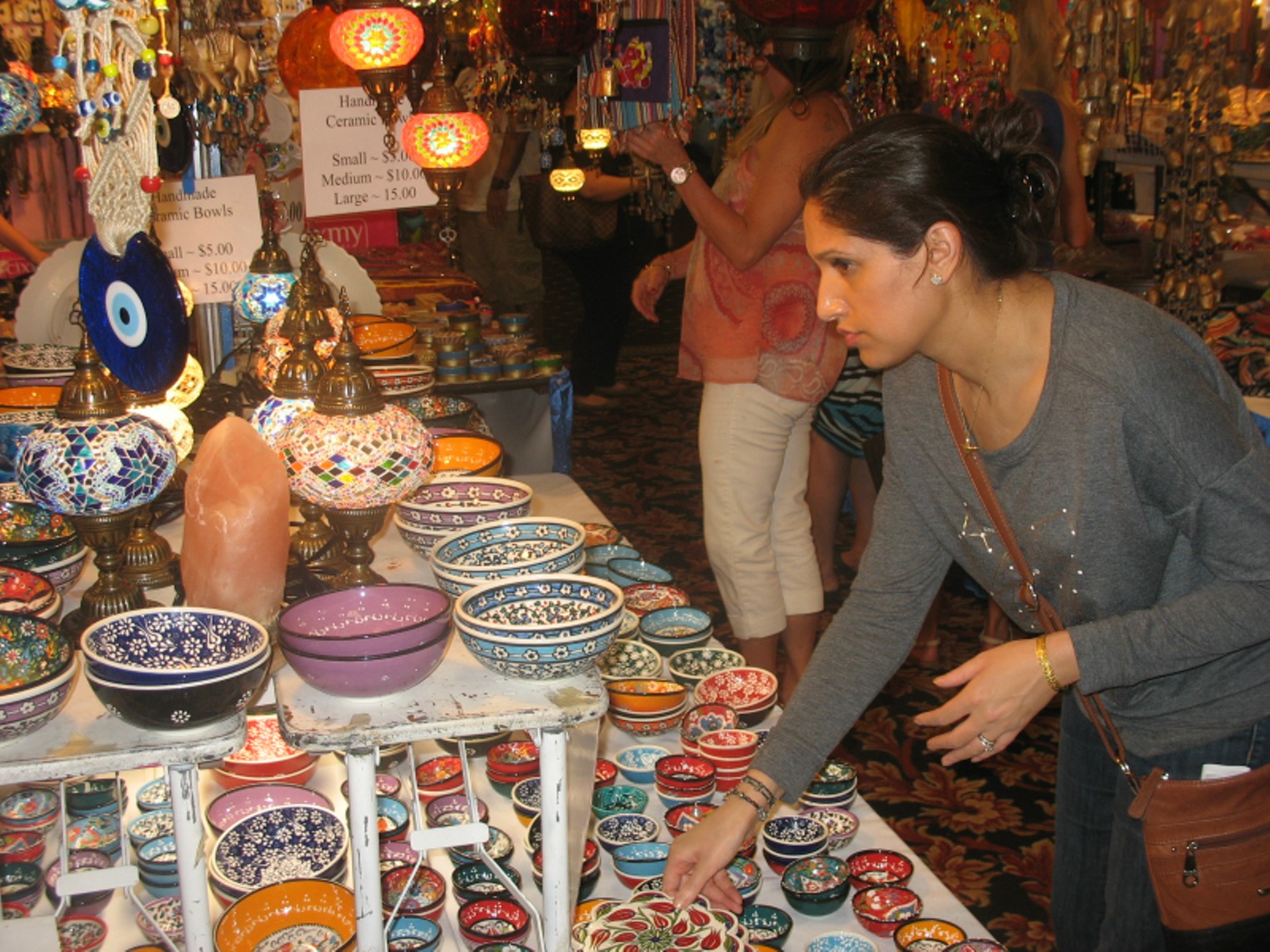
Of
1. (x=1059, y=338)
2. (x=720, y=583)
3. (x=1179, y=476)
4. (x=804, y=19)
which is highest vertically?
(x=804, y=19)

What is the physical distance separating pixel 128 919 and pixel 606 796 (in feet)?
2.18

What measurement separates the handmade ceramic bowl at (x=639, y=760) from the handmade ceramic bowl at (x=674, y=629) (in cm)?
27

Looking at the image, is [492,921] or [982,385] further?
[492,921]

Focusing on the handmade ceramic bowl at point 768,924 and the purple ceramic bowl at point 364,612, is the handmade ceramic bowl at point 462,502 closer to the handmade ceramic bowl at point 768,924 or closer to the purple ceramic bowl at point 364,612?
the purple ceramic bowl at point 364,612

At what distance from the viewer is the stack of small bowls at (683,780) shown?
1.75m

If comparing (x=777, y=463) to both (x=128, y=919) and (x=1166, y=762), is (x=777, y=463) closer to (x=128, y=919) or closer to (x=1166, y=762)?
(x=1166, y=762)

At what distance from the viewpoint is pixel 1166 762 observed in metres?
1.41

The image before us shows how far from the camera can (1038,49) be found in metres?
3.29

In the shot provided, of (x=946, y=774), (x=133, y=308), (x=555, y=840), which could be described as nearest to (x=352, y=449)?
(x=133, y=308)

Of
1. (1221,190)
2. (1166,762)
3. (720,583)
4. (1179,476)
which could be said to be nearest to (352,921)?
(1166,762)

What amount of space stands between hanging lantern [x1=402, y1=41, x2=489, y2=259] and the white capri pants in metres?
0.72

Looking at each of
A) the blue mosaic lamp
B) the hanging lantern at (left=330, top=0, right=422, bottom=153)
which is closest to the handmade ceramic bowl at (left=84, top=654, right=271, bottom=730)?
the blue mosaic lamp

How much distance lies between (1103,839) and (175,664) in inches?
45.7

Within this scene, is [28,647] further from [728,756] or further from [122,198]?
[728,756]
